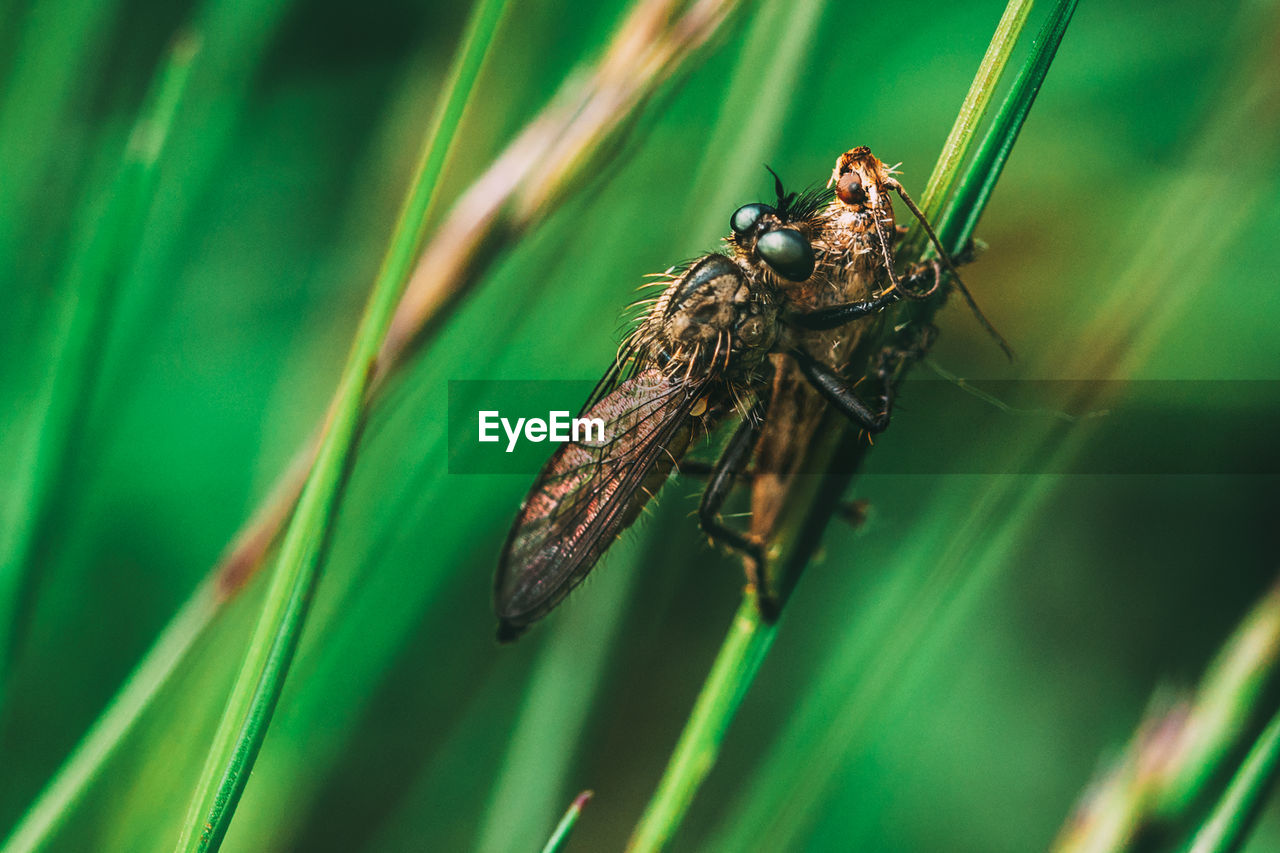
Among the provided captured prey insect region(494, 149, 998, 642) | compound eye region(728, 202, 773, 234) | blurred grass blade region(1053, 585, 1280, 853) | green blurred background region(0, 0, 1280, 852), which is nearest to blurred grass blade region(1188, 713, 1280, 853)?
blurred grass blade region(1053, 585, 1280, 853)

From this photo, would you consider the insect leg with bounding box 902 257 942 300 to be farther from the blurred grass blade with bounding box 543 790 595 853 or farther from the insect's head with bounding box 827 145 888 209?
the blurred grass blade with bounding box 543 790 595 853

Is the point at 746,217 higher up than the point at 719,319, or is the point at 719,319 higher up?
the point at 746,217

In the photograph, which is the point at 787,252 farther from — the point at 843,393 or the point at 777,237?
the point at 843,393

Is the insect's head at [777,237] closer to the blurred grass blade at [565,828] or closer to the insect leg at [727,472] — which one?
the insect leg at [727,472]

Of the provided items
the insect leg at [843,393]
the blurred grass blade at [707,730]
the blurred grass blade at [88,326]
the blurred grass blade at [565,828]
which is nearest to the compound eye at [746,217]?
the insect leg at [843,393]

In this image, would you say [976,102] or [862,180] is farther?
[862,180]

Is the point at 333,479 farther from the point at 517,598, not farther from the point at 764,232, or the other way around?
the point at 764,232

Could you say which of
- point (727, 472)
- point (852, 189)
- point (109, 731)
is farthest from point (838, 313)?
point (109, 731)

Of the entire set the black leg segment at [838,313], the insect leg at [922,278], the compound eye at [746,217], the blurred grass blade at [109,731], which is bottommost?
the blurred grass blade at [109,731]
